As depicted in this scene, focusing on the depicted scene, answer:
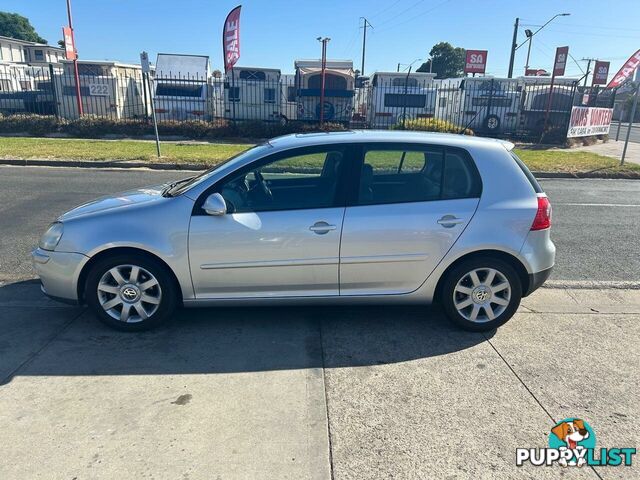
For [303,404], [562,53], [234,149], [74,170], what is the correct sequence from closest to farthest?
[303,404], [74,170], [234,149], [562,53]

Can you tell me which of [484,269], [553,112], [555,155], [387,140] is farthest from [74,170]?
[553,112]

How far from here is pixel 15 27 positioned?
91812 millimetres

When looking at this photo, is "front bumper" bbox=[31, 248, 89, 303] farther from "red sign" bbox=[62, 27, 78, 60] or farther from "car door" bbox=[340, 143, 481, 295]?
"red sign" bbox=[62, 27, 78, 60]

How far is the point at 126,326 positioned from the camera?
3.75 m

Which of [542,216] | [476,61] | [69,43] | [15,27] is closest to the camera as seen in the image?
[542,216]

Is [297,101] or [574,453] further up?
[297,101]

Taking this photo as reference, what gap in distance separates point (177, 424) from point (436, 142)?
2.78 m

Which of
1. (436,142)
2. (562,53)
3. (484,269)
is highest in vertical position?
(562,53)

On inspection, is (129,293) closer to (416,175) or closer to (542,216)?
(416,175)

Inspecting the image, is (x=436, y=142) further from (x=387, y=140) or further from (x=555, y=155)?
(x=555, y=155)

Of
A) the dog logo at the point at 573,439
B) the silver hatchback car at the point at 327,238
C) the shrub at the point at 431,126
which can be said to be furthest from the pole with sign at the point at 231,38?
the dog logo at the point at 573,439

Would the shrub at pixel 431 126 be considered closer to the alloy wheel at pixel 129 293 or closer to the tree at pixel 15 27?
the alloy wheel at pixel 129 293

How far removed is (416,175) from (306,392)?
1893mm

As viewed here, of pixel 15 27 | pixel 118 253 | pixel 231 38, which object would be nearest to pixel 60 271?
pixel 118 253
